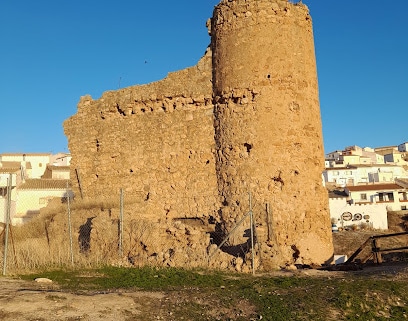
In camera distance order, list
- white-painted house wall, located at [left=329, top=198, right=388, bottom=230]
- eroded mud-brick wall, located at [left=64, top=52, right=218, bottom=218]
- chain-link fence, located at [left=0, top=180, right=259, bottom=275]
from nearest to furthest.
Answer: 1. chain-link fence, located at [left=0, top=180, right=259, bottom=275]
2. eroded mud-brick wall, located at [left=64, top=52, right=218, bottom=218]
3. white-painted house wall, located at [left=329, top=198, right=388, bottom=230]

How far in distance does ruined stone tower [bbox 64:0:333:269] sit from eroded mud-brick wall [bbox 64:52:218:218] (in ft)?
0.11

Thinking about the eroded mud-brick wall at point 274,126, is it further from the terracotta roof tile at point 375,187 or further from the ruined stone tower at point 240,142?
the terracotta roof tile at point 375,187

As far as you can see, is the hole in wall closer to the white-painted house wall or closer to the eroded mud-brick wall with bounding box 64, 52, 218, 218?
the eroded mud-brick wall with bounding box 64, 52, 218, 218

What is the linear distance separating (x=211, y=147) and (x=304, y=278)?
548 centimetres

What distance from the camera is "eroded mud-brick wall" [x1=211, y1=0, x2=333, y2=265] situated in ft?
42.1

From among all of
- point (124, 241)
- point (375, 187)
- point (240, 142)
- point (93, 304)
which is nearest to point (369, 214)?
point (375, 187)

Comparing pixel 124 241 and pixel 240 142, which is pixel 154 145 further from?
pixel 124 241

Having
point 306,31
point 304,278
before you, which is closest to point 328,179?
point 306,31

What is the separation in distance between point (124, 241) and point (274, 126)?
5.33m

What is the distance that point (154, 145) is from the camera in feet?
48.8

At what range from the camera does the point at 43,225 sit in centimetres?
1483

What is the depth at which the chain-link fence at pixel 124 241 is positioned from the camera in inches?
456

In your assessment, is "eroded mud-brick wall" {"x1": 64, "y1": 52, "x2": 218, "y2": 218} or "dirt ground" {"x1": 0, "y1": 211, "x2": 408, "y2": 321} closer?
"dirt ground" {"x1": 0, "y1": 211, "x2": 408, "y2": 321}

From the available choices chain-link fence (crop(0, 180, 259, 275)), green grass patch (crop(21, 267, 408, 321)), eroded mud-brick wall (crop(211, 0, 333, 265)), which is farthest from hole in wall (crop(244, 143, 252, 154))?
green grass patch (crop(21, 267, 408, 321))
